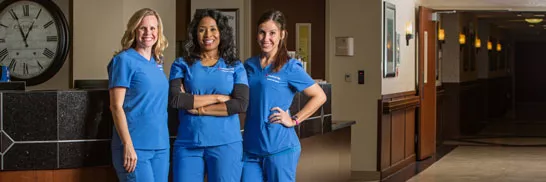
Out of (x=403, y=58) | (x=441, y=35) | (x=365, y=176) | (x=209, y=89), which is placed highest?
(x=441, y=35)

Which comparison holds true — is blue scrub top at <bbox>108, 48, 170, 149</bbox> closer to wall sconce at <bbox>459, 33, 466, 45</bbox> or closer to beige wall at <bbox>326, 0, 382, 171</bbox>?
beige wall at <bbox>326, 0, 382, 171</bbox>

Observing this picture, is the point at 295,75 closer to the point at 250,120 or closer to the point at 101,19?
the point at 250,120

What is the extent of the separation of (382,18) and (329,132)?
231 centimetres

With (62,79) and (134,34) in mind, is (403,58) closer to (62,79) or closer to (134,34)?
(62,79)

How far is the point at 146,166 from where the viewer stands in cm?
439

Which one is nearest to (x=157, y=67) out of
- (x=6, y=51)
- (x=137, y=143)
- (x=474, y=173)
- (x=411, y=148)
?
(x=137, y=143)

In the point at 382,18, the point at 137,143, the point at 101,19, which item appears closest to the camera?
the point at 137,143

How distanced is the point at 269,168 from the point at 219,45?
0.62 metres

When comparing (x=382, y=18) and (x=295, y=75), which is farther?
(x=382, y=18)

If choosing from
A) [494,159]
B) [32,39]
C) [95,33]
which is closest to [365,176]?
[494,159]

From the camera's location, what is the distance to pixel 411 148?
465 inches

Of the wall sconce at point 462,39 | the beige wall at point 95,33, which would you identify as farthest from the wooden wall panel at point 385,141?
the wall sconce at point 462,39

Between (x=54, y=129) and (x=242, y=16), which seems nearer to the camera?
(x=54, y=129)

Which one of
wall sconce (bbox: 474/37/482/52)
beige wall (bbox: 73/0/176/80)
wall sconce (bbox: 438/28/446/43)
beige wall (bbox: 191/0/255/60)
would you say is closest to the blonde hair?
beige wall (bbox: 73/0/176/80)
